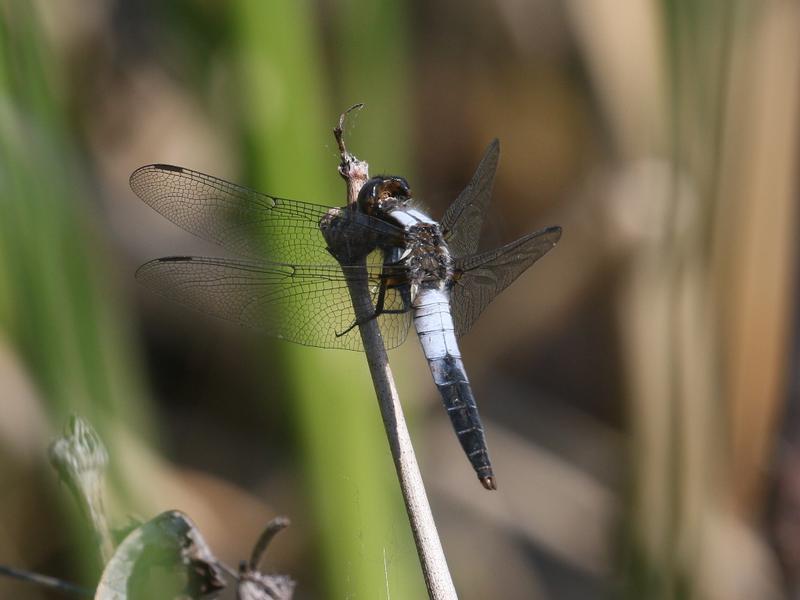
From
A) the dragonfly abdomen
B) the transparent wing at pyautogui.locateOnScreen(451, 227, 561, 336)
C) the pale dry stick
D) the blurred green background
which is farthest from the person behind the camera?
the blurred green background

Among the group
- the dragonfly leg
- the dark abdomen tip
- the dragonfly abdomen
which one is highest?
the dragonfly leg

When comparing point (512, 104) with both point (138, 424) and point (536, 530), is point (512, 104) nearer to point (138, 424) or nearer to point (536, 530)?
point (536, 530)

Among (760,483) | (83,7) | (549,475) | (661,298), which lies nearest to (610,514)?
(549,475)

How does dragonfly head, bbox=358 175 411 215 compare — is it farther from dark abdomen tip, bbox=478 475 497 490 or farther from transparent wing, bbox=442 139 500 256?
dark abdomen tip, bbox=478 475 497 490

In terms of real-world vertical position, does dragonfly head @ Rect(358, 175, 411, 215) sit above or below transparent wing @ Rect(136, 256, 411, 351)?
above

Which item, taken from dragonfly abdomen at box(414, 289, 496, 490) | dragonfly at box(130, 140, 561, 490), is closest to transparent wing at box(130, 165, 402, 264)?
dragonfly at box(130, 140, 561, 490)

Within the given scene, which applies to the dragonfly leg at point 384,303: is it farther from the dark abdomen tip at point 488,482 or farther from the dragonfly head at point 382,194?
the dark abdomen tip at point 488,482

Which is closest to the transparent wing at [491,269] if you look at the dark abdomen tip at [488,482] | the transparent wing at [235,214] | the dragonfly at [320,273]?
the dragonfly at [320,273]
